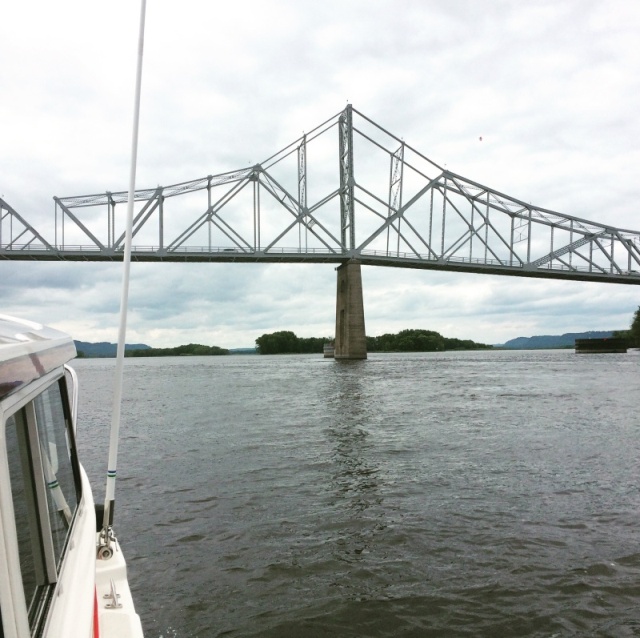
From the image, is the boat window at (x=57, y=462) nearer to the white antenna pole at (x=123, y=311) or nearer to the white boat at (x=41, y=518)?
the white boat at (x=41, y=518)

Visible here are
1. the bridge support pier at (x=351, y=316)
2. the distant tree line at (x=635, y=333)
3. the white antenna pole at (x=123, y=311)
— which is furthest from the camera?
the distant tree line at (x=635, y=333)

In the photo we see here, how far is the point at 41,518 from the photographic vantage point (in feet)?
6.73

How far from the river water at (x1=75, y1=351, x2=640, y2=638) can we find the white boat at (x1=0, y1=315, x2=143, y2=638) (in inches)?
67.0

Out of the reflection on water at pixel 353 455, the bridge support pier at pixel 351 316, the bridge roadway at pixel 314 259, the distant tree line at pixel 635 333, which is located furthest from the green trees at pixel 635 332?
the reflection on water at pixel 353 455

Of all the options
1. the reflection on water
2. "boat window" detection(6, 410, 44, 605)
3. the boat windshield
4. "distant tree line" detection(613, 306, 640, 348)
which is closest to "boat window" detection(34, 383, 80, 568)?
the boat windshield

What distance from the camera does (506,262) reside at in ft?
256

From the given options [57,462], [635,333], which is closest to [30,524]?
[57,462]

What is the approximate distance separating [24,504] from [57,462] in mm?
912

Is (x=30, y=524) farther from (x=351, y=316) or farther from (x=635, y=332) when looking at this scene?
(x=635, y=332)

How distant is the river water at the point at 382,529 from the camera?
4.34 meters

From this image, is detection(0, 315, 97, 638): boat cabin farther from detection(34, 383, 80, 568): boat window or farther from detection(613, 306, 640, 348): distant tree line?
detection(613, 306, 640, 348): distant tree line

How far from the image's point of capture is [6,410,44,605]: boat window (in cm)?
174

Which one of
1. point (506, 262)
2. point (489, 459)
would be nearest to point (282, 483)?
point (489, 459)

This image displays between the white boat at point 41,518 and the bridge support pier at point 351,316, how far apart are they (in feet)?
213
